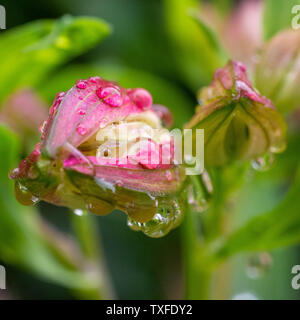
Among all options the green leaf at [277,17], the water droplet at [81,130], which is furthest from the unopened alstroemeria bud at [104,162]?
the green leaf at [277,17]

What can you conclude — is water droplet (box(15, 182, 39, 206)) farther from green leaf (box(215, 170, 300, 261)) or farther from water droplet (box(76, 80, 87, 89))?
green leaf (box(215, 170, 300, 261))

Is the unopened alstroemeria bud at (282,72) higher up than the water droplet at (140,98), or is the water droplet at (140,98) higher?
the unopened alstroemeria bud at (282,72)

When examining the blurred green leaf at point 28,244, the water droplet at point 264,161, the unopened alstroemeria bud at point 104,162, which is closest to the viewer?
the unopened alstroemeria bud at point 104,162

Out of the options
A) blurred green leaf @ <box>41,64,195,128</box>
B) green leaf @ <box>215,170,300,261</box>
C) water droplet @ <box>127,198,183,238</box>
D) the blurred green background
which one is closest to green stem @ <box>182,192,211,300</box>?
green leaf @ <box>215,170,300,261</box>

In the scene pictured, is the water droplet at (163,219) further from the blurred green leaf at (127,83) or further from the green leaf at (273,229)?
the blurred green leaf at (127,83)

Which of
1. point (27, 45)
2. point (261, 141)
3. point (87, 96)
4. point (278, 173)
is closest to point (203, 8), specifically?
point (278, 173)

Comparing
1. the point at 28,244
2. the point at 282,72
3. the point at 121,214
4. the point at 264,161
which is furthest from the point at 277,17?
the point at 121,214
